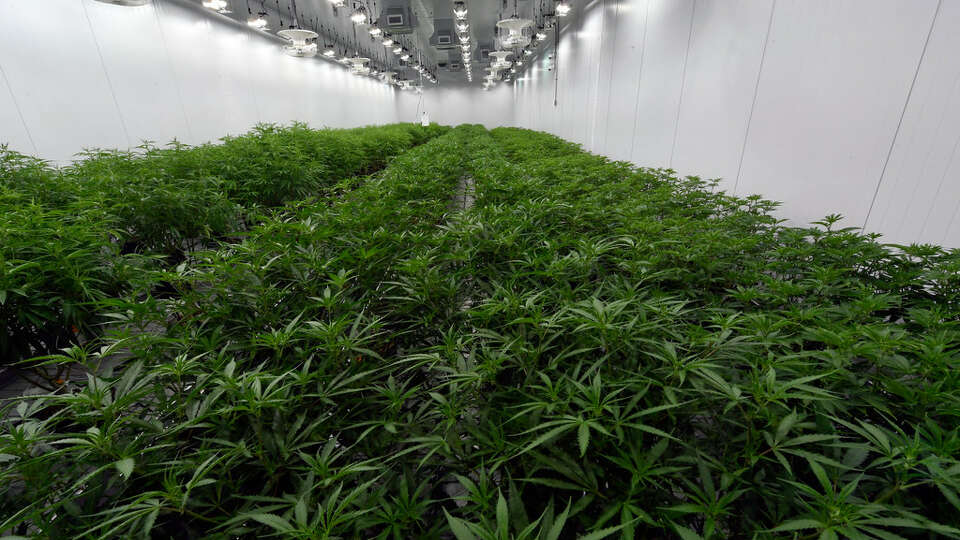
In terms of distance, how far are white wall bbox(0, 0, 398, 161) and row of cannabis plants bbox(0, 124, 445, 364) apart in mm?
2529

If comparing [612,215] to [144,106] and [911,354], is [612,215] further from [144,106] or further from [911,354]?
[144,106]

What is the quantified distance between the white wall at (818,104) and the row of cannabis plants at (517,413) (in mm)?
969

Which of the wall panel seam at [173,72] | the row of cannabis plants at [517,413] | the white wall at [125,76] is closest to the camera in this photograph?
the row of cannabis plants at [517,413]

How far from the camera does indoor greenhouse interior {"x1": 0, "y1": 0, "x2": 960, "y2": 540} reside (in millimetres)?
854

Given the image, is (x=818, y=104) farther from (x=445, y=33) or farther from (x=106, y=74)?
(x=445, y=33)

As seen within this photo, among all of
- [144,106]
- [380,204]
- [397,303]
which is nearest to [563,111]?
[144,106]

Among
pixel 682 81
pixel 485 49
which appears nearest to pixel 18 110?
pixel 682 81

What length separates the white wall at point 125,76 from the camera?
17.1ft

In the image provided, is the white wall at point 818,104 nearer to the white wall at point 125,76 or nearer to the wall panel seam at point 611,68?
the wall panel seam at point 611,68

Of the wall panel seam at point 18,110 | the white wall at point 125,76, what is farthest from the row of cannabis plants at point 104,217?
the white wall at point 125,76

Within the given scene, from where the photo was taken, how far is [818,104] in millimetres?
3029

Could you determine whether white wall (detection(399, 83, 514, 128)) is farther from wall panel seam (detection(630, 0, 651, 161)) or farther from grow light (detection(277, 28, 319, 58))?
wall panel seam (detection(630, 0, 651, 161))

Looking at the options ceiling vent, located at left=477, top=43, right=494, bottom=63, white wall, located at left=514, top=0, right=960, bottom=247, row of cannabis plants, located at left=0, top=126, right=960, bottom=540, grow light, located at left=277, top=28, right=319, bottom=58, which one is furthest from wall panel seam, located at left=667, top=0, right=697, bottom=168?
ceiling vent, located at left=477, top=43, right=494, bottom=63

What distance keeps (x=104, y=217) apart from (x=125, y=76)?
21.1 feet
